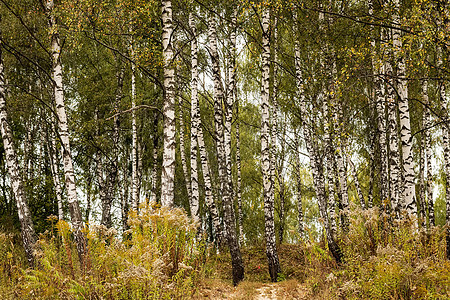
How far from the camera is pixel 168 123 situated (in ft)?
20.8

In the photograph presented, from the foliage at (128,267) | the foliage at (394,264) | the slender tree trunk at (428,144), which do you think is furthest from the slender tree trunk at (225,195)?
the slender tree trunk at (428,144)

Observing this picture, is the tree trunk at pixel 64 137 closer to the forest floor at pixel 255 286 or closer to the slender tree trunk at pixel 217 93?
the forest floor at pixel 255 286

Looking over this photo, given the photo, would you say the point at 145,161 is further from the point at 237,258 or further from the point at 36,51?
the point at 237,258

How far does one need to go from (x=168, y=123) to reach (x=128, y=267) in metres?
3.22

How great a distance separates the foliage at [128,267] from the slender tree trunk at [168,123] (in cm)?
103

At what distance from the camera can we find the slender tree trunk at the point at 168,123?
20.5ft

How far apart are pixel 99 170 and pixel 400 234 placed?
Result: 17.0 m

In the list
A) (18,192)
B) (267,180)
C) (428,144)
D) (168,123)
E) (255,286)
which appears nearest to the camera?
(168,123)

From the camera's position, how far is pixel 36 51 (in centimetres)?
1517

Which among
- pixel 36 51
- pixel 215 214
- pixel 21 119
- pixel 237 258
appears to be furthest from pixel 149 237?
pixel 21 119

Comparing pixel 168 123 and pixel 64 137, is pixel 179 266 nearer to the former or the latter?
pixel 168 123

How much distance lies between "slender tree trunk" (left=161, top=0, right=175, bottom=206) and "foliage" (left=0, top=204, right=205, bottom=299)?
1.03 m

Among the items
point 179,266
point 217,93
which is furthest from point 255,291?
point 217,93

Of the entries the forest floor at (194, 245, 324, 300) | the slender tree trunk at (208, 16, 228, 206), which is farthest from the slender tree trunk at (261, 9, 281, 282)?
the slender tree trunk at (208, 16, 228, 206)
